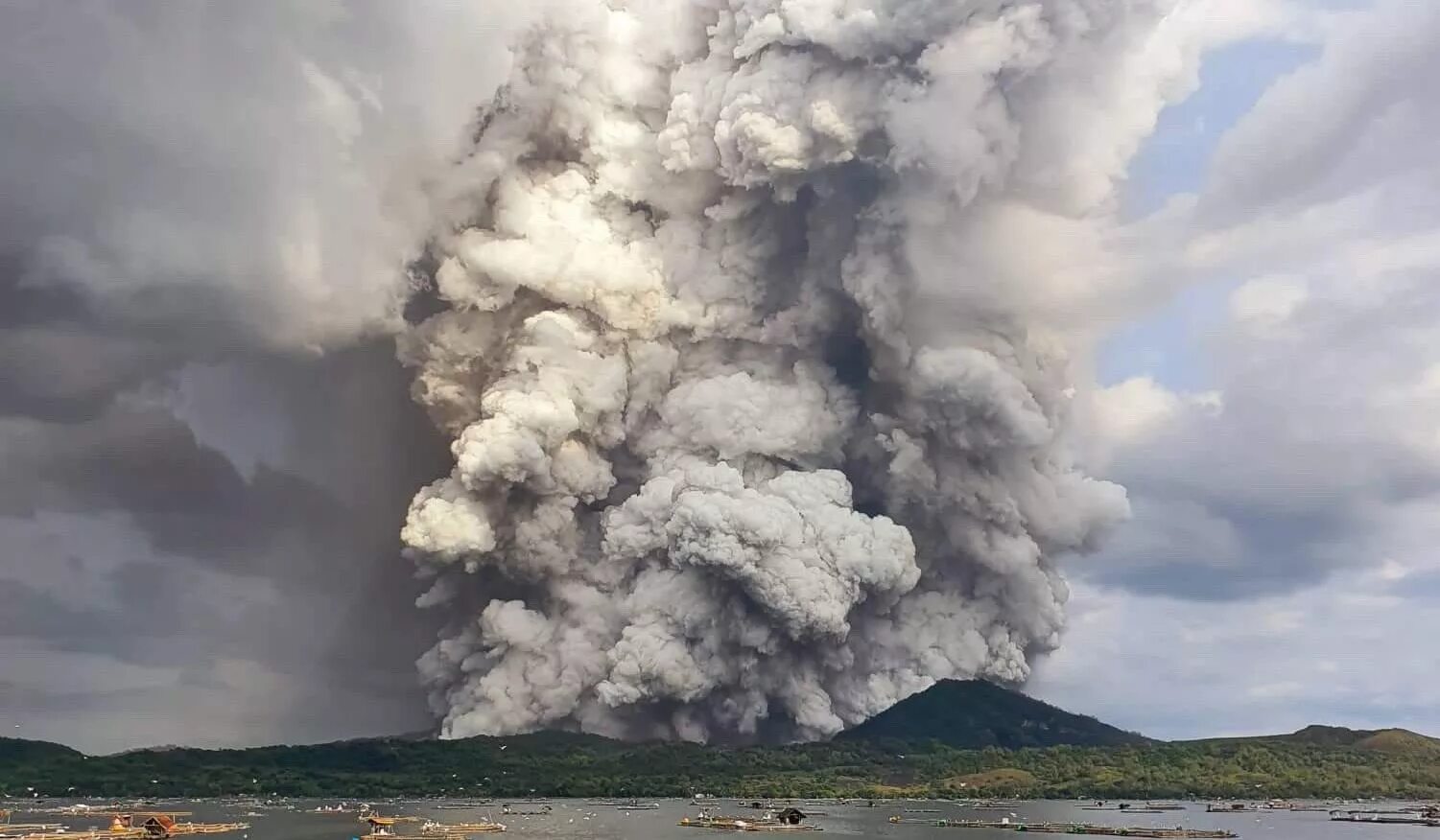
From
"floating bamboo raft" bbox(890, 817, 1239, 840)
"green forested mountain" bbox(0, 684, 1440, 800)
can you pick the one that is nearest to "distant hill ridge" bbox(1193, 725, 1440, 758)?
"green forested mountain" bbox(0, 684, 1440, 800)

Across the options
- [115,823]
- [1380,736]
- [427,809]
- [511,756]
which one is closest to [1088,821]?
[427,809]

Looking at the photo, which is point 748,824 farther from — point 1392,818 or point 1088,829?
point 1392,818

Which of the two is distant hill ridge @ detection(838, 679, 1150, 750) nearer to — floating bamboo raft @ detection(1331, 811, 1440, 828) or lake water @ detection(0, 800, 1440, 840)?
lake water @ detection(0, 800, 1440, 840)

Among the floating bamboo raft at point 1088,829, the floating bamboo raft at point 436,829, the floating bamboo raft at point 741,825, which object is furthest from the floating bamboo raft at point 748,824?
the floating bamboo raft at point 436,829

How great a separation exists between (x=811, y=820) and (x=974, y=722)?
78599mm

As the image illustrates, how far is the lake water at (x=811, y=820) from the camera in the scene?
89500 mm

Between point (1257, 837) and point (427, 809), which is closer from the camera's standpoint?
point (1257, 837)

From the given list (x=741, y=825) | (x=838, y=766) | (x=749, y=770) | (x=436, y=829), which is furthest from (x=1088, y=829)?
(x=838, y=766)

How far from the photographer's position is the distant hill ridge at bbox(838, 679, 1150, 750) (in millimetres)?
174500

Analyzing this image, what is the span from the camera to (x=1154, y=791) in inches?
5915

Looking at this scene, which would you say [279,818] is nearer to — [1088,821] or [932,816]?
[932,816]

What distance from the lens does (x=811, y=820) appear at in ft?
351

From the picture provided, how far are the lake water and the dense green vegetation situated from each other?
6809mm

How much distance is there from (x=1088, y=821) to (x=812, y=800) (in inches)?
1861
